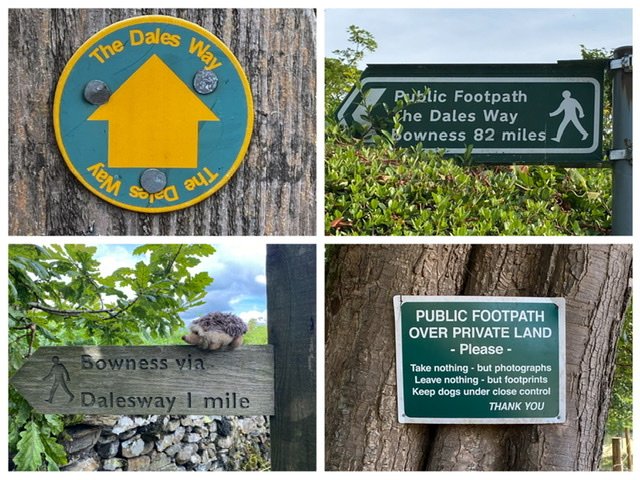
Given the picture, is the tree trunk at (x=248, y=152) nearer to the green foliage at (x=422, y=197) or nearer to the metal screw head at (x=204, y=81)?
the metal screw head at (x=204, y=81)

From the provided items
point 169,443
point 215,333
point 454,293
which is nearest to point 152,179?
point 215,333

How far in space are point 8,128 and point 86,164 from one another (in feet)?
1.06

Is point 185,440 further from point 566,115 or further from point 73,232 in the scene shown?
point 566,115

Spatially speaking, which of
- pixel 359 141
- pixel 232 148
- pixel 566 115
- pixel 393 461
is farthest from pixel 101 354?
pixel 566 115

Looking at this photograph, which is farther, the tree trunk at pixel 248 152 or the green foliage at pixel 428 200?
the green foliage at pixel 428 200

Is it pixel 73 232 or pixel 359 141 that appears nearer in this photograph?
pixel 73 232

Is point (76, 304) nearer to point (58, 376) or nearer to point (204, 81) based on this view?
point (58, 376)

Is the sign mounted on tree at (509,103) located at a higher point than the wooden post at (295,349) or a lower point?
higher

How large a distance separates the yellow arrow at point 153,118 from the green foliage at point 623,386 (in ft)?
7.35

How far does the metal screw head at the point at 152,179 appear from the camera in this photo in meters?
2.99

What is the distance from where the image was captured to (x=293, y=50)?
3062 mm

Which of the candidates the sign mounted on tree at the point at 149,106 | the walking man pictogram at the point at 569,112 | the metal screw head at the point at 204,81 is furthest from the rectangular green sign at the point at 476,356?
the metal screw head at the point at 204,81

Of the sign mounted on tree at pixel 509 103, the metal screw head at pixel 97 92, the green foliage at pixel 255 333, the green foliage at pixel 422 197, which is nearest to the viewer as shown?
the metal screw head at pixel 97 92

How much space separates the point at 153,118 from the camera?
299 cm
